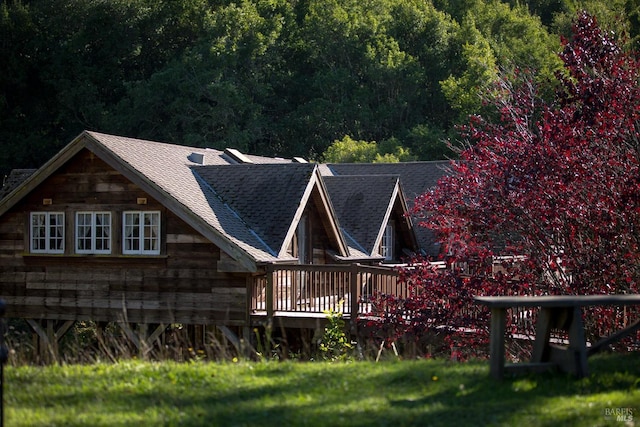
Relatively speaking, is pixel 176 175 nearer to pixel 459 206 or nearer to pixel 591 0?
pixel 459 206

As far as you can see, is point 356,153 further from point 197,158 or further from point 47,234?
point 47,234

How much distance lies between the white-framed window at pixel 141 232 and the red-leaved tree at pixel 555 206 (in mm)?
8133

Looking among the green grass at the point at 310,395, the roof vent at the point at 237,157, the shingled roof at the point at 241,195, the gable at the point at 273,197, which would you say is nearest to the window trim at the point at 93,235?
the shingled roof at the point at 241,195

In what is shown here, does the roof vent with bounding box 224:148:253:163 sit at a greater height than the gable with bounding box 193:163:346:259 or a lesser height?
greater

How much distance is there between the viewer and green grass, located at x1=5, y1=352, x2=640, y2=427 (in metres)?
8.42

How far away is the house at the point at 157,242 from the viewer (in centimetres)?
2248

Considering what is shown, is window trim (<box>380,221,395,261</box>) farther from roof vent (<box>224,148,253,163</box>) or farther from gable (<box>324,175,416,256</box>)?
roof vent (<box>224,148,253,163</box>)

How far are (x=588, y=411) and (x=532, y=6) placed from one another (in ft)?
255

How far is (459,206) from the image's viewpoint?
16.3m

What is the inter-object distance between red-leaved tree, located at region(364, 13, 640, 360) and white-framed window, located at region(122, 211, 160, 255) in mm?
8133

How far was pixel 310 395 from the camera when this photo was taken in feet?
30.3

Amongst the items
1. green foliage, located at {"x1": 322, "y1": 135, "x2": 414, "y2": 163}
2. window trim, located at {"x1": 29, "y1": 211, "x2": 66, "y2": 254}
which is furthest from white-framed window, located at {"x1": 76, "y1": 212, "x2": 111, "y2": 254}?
Answer: green foliage, located at {"x1": 322, "y1": 135, "x2": 414, "y2": 163}

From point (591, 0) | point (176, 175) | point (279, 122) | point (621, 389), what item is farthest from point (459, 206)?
point (591, 0)

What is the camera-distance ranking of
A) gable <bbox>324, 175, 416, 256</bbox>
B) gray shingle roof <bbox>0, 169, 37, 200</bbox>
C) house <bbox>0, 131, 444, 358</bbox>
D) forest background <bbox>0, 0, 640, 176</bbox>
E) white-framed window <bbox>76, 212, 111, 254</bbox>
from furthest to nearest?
forest background <bbox>0, 0, 640, 176</bbox>
gray shingle roof <bbox>0, 169, 37, 200</bbox>
gable <bbox>324, 175, 416, 256</bbox>
white-framed window <bbox>76, 212, 111, 254</bbox>
house <bbox>0, 131, 444, 358</bbox>
